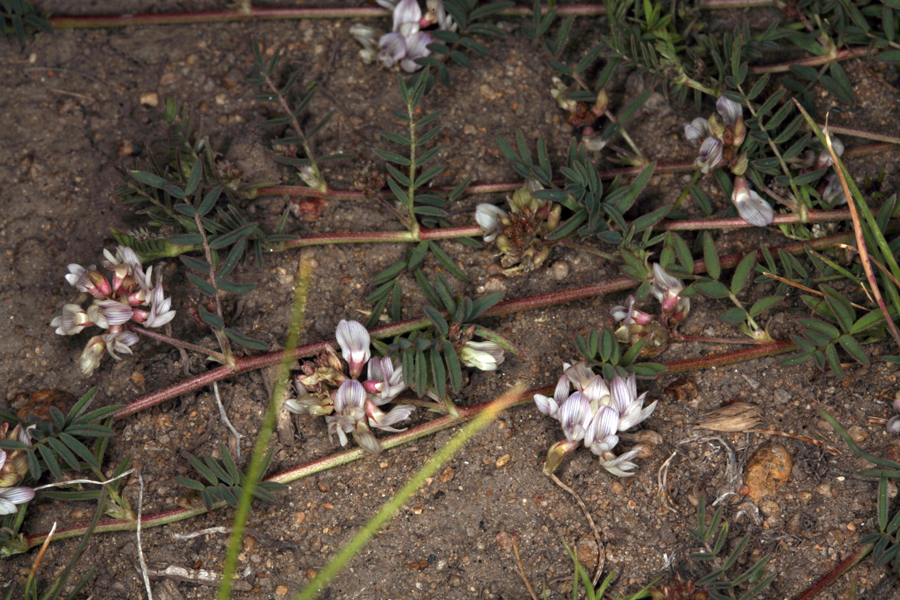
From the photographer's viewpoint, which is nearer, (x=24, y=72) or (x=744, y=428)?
(x=744, y=428)

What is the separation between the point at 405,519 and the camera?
2.62 meters

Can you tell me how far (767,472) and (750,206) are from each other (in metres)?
0.99

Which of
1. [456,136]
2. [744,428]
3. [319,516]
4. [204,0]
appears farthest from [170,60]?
[744,428]

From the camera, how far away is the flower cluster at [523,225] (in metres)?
A: 2.72

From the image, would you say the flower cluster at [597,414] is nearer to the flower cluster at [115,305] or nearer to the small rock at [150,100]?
the flower cluster at [115,305]

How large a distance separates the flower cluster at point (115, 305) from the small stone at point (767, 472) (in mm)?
2233

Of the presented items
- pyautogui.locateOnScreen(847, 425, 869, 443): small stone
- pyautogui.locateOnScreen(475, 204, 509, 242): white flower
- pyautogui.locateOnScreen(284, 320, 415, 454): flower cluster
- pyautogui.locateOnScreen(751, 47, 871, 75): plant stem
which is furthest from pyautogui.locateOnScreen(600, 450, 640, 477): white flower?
pyautogui.locateOnScreen(751, 47, 871, 75): plant stem

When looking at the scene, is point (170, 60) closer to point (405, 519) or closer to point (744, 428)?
point (405, 519)

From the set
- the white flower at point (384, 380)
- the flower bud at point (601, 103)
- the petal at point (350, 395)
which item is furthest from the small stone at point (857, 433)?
the petal at point (350, 395)

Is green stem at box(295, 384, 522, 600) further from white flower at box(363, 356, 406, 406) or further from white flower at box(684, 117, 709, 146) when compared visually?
white flower at box(684, 117, 709, 146)

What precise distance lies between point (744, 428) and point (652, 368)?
426 millimetres

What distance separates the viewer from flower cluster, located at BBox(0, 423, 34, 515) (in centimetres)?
254

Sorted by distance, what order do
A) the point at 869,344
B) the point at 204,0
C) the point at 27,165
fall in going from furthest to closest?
the point at 204,0, the point at 27,165, the point at 869,344

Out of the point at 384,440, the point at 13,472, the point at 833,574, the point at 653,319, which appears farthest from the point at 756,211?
the point at 13,472
